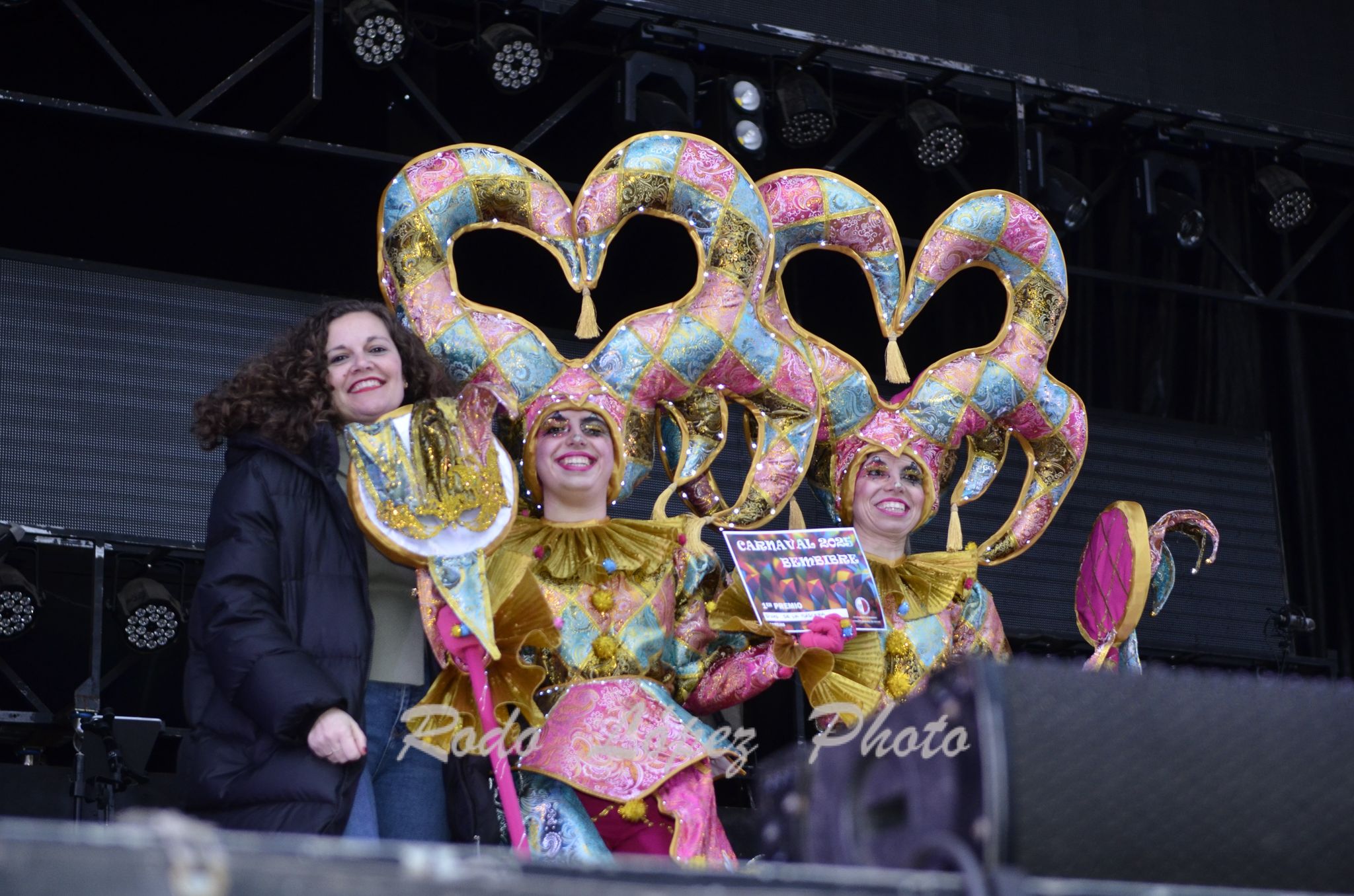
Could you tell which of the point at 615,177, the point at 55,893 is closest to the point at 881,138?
the point at 615,177

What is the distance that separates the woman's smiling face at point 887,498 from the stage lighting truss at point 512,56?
1.68m

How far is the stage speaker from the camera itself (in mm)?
1170

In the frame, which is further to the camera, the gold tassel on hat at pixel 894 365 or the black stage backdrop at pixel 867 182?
the black stage backdrop at pixel 867 182

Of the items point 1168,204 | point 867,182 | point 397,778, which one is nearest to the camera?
point 397,778

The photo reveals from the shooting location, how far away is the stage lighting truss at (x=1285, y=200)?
5.86 metres

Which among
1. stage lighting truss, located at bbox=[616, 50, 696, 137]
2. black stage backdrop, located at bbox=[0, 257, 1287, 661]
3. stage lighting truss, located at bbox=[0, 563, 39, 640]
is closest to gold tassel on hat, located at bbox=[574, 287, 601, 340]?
stage lighting truss, located at bbox=[616, 50, 696, 137]

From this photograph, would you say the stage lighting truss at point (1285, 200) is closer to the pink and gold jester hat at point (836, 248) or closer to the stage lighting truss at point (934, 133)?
the stage lighting truss at point (934, 133)

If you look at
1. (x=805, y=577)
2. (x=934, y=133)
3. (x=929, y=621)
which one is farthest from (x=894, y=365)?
(x=934, y=133)

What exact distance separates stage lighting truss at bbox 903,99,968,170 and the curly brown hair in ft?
8.30

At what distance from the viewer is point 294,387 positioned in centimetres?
323

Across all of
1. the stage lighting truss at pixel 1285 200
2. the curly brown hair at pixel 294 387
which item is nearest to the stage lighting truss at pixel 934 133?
the stage lighting truss at pixel 1285 200

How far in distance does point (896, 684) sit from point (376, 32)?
238cm

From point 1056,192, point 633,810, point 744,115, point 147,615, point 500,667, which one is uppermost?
point 744,115

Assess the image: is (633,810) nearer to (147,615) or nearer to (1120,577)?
(1120,577)
